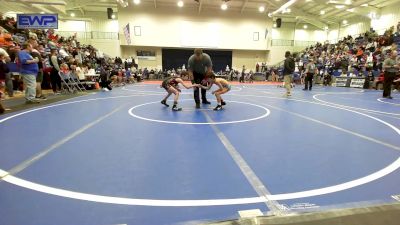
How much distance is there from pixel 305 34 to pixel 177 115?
33.3m

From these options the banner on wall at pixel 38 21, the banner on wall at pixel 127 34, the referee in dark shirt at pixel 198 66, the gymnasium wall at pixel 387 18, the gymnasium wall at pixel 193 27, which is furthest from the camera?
the gymnasium wall at pixel 193 27

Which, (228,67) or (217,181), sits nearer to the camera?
(217,181)

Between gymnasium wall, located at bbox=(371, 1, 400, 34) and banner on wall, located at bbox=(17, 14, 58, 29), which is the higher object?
gymnasium wall, located at bbox=(371, 1, 400, 34)

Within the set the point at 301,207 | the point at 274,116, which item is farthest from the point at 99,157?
the point at 274,116

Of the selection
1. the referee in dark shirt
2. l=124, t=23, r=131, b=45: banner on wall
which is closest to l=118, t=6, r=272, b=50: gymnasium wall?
l=124, t=23, r=131, b=45: banner on wall

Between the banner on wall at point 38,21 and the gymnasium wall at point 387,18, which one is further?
the gymnasium wall at point 387,18

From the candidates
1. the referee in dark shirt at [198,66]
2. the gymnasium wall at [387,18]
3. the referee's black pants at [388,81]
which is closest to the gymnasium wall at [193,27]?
the gymnasium wall at [387,18]

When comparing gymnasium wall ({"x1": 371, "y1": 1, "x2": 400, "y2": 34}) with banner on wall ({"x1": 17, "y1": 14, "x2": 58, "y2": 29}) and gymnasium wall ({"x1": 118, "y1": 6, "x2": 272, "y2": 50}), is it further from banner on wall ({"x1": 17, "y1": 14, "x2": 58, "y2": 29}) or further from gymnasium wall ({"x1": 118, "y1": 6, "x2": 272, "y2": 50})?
banner on wall ({"x1": 17, "y1": 14, "x2": 58, "y2": 29})

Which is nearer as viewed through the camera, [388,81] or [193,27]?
[388,81]

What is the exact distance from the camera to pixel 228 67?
31906 millimetres

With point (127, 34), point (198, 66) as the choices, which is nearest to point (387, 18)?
point (127, 34)

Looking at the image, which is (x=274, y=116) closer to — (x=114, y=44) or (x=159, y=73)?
(x=159, y=73)

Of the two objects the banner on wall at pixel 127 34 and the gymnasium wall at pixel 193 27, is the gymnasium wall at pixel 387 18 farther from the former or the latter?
the banner on wall at pixel 127 34

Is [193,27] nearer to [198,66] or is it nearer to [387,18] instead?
[387,18]
